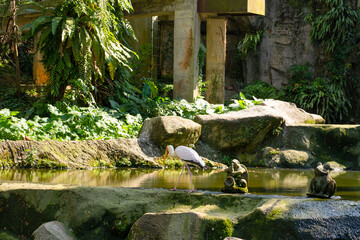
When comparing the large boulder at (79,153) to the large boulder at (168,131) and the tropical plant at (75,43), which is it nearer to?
the large boulder at (168,131)

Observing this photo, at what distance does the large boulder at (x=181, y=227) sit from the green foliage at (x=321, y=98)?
44.2 feet

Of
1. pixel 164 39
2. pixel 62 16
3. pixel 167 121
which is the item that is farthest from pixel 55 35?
pixel 164 39

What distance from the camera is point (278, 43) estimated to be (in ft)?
64.6

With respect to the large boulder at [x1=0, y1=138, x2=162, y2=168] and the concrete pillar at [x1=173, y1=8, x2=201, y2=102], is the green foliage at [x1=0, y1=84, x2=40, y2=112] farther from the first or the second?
the large boulder at [x1=0, y1=138, x2=162, y2=168]

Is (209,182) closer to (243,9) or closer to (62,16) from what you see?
(62,16)

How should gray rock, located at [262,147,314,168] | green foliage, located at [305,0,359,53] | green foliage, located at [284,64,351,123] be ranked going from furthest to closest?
1. green foliage, located at [305,0,359,53]
2. green foliage, located at [284,64,351,123]
3. gray rock, located at [262,147,314,168]

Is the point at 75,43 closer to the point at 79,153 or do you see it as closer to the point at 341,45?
the point at 79,153

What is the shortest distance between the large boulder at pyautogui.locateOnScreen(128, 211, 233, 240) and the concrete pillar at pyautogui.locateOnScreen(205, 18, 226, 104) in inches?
393

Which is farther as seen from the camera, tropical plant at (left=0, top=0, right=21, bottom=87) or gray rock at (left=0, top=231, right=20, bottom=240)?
tropical plant at (left=0, top=0, right=21, bottom=87)

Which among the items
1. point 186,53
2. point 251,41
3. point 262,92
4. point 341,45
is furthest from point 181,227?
point 251,41

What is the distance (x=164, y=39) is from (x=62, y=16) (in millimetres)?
9439

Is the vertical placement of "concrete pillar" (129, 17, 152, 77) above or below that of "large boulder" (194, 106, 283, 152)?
above

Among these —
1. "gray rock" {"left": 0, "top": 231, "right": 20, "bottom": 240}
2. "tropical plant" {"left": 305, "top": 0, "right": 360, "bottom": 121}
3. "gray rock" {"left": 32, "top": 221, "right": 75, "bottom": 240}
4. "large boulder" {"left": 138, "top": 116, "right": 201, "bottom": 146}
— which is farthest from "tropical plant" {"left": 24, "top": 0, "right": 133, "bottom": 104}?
"tropical plant" {"left": 305, "top": 0, "right": 360, "bottom": 121}

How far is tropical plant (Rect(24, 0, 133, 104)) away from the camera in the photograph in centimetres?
1026
